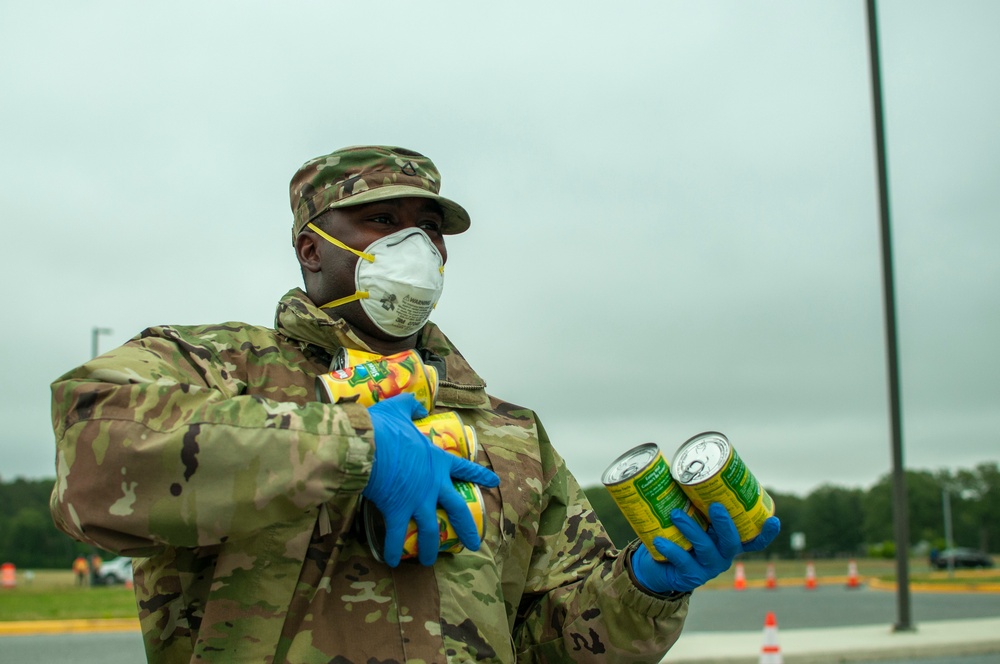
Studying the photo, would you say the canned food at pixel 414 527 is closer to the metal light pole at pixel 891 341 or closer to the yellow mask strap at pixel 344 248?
the yellow mask strap at pixel 344 248

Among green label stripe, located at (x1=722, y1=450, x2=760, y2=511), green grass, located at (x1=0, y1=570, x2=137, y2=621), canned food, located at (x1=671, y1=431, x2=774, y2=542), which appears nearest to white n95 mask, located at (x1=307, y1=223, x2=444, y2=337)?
canned food, located at (x1=671, y1=431, x2=774, y2=542)

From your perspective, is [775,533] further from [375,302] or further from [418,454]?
[375,302]

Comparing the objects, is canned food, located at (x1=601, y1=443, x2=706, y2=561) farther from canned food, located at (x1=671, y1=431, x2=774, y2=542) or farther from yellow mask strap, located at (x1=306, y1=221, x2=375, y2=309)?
yellow mask strap, located at (x1=306, y1=221, x2=375, y2=309)

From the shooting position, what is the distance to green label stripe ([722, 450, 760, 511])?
2352mm

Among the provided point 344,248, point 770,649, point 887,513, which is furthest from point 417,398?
point 887,513

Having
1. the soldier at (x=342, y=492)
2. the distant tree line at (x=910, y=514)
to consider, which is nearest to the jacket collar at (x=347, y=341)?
the soldier at (x=342, y=492)

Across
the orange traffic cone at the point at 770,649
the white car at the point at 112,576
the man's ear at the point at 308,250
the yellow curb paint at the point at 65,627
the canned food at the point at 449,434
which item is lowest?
the white car at the point at 112,576

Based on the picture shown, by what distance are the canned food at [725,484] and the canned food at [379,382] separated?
2.14ft

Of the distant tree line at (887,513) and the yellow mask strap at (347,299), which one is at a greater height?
the yellow mask strap at (347,299)

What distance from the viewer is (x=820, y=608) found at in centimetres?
1784

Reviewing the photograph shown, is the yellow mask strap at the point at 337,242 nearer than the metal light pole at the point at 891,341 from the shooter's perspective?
Yes

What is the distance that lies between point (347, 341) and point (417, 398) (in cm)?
34

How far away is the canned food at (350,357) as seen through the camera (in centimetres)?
248

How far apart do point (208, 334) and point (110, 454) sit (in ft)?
2.02
